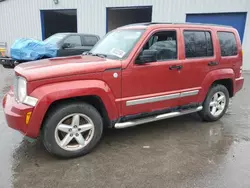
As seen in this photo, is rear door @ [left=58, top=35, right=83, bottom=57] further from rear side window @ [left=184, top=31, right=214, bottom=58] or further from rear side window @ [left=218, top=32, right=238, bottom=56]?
rear side window @ [left=218, top=32, right=238, bottom=56]

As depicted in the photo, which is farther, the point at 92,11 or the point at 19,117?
the point at 92,11

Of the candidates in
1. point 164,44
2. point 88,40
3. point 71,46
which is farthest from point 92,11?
point 164,44

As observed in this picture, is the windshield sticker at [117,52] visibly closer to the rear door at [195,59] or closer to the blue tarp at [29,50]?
the rear door at [195,59]

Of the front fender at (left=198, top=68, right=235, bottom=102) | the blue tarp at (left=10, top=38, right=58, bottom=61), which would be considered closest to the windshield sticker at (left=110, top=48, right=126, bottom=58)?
the front fender at (left=198, top=68, right=235, bottom=102)

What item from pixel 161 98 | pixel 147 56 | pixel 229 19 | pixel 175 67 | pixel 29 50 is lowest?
pixel 161 98

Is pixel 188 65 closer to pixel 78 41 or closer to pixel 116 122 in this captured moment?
pixel 116 122

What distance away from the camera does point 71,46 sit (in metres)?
9.56

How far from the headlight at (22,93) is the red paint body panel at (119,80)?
0.06 meters

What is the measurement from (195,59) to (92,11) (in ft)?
36.3

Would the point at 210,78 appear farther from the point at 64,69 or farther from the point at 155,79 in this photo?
the point at 64,69

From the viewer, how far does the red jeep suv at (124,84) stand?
2.94 meters

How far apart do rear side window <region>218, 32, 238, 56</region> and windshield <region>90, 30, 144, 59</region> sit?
191 centimetres

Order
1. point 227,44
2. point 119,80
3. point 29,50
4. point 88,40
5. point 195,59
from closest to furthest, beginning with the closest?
point 119,80
point 195,59
point 227,44
point 29,50
point 88,40

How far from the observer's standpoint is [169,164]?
3186mm
